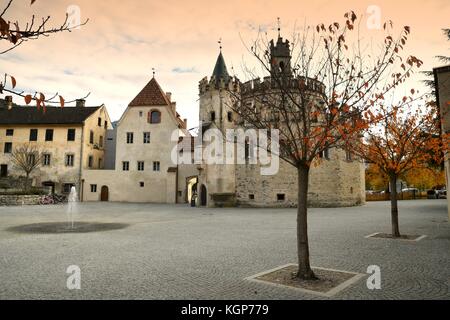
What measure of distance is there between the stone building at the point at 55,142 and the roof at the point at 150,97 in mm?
6604

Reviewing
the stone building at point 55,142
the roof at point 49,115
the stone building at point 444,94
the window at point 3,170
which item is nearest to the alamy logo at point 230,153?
the stone building at point 55,142

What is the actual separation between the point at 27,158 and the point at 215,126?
21.4 metres

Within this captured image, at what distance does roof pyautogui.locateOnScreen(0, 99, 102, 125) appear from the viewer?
4003 cm

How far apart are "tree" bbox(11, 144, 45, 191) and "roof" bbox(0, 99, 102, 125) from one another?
364 cm

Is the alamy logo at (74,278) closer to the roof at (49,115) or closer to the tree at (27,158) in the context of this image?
the tree at (27,158)

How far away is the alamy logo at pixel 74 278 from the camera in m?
5.94

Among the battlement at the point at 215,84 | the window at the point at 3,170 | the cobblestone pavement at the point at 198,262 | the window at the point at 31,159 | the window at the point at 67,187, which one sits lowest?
the cobblestone pavement at the point at 198,262

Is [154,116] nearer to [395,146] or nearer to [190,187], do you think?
[190,187]

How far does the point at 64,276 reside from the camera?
664 cm
